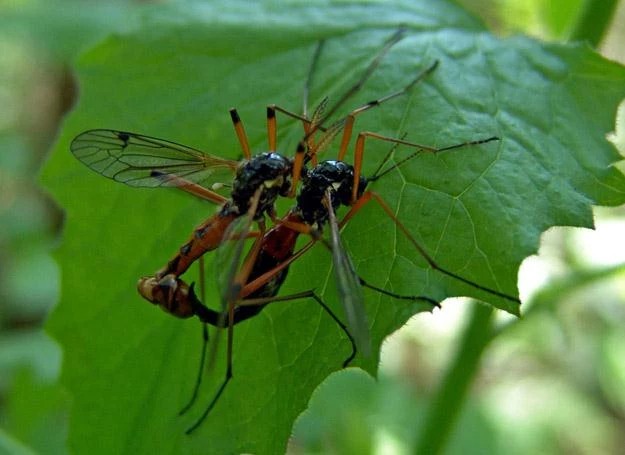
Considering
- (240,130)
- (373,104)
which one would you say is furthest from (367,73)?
(240,130)

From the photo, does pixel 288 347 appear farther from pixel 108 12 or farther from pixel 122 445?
pixel 108 12

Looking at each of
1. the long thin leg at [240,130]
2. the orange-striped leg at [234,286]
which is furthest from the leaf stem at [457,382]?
the long thin leg at [240,130]

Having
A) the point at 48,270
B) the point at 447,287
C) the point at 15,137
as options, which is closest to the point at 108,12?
the point at 15,137

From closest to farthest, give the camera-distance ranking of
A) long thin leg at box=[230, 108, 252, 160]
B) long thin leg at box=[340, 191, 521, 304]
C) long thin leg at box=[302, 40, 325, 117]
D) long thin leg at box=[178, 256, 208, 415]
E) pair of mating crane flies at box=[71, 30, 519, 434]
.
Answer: long thin leg at box=[340, 191, 521, 304]
pair of mating crane flies at box=[71, 30, 519, 434]
long thin leg at box=[178, 256, 208, 415]
long thin leg at box=[230, 108, 252, 160]
long thin leg at box=[302, 40, 325, 117]

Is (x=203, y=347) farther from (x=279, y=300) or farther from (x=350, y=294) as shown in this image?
(x=350, y=294)

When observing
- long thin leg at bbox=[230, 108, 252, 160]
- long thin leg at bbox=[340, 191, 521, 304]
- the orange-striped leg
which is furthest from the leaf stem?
long thin leg at bbox=[230, 108, 252, 160]

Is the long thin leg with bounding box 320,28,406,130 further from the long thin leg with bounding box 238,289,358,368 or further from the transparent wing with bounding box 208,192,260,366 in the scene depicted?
the long thin leg with bounding box 238,289,358,368
